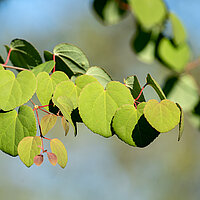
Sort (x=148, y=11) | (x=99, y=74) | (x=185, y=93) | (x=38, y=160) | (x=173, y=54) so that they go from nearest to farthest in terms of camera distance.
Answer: (x=38, y=160), (x=99, y=74), (x=148, y=11), (x=173, y=54), (x=185, y=93)

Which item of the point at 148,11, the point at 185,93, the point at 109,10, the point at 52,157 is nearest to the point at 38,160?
the point at 52,157

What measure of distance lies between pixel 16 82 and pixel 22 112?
0.16 feet

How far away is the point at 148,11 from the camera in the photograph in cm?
108

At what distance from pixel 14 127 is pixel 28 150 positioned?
2.1 inches

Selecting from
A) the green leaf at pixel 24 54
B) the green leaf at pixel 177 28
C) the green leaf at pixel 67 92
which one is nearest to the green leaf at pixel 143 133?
the green leaf at pixel 67 92

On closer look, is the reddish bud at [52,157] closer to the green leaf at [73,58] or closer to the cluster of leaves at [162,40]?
the green leaf at [73,58]

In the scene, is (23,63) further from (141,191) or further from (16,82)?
(141,191)

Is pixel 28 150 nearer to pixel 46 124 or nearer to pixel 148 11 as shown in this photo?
pixel 46 124

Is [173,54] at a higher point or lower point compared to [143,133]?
higher

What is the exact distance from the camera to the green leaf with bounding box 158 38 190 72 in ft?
3.85

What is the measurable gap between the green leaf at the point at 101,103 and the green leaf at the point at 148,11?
607mm

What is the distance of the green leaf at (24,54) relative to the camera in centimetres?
63

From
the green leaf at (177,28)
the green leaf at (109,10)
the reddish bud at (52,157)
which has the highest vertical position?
the green leaf at (109,10)

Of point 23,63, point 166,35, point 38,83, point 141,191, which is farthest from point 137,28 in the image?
point 141,191
